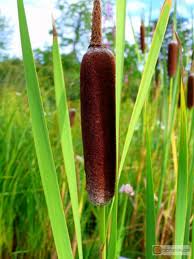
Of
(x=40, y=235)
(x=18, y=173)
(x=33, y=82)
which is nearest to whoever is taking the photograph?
(x=33, y=82)

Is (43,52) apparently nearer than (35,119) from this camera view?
No

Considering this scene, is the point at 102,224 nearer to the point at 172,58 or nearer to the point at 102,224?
the point at 102,224

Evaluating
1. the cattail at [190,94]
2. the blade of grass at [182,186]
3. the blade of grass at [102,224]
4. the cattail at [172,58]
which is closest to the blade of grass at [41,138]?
the blade of grass at [102,224]

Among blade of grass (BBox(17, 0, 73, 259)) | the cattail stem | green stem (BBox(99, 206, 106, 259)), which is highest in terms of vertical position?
A: the cattail stem

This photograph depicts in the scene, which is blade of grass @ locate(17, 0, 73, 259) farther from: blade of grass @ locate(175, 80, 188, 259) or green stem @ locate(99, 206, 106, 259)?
blade of grass @ locate(175, 80, 188, 259)

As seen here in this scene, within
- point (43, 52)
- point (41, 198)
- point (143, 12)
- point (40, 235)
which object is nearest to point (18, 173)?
point (41, 198)

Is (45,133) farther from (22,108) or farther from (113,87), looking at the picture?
(22,108)

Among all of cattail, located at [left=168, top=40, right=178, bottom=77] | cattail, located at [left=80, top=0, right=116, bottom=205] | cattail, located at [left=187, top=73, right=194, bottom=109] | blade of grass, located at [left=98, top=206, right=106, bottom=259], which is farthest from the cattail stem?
cattail, located at [left=168, top=40, right=178, bottom=77]
